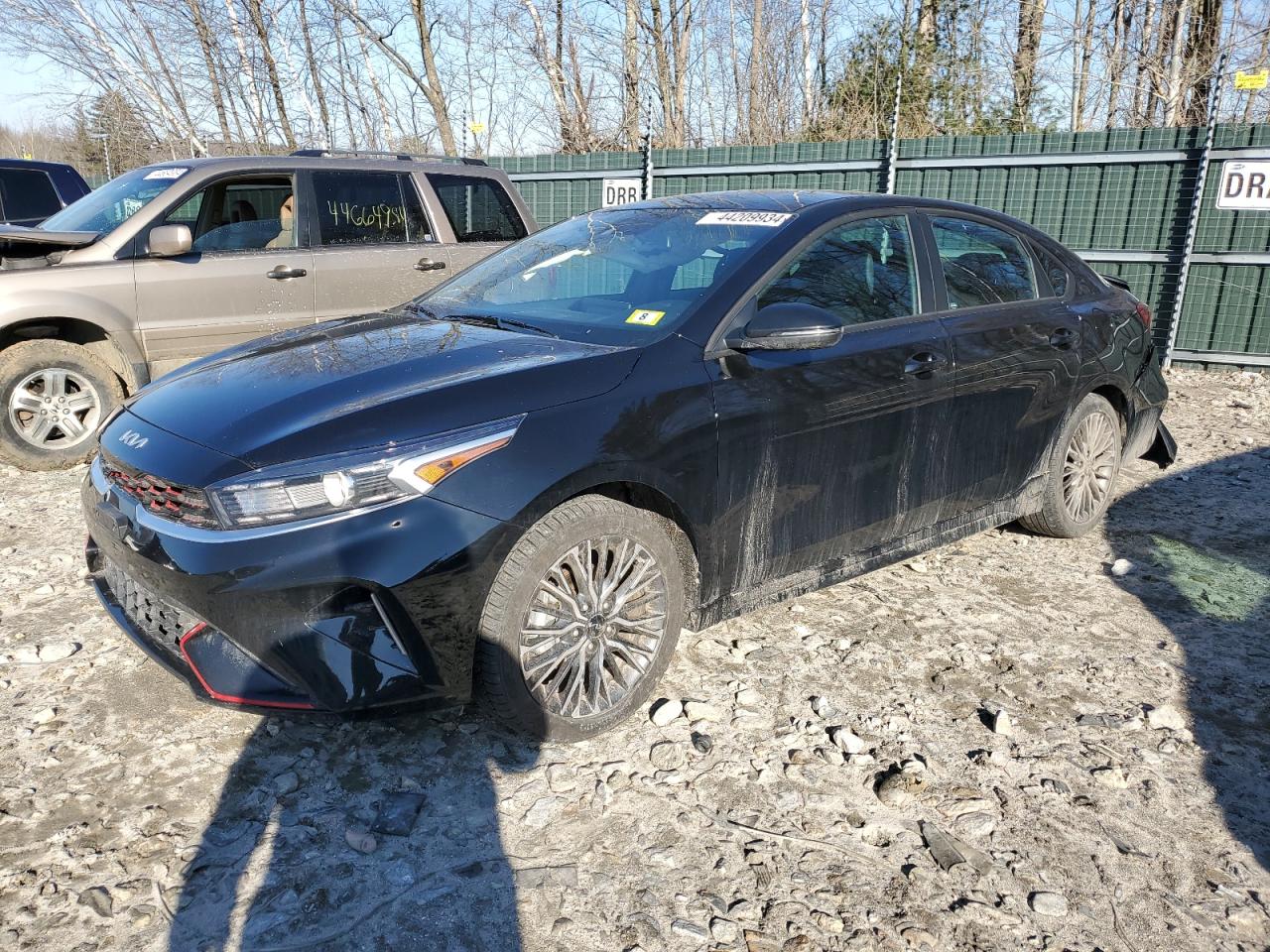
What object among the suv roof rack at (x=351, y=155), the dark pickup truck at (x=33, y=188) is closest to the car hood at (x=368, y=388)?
the suv roof rack at (x=351, y=155)

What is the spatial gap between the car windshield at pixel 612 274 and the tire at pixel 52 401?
3.05 m

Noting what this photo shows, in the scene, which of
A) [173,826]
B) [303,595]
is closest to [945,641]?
[303,595]

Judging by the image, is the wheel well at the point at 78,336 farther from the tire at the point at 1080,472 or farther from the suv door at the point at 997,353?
the tire at the point at 1080,472

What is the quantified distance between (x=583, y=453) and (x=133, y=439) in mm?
1388

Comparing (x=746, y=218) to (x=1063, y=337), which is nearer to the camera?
(x=746, y=218)

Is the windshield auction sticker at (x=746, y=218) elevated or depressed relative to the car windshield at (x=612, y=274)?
elevated

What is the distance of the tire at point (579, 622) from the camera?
2.64 meters

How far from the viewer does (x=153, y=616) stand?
2.73 metres

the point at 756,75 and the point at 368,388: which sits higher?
the point at 756,75

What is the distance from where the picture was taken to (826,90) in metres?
16.4

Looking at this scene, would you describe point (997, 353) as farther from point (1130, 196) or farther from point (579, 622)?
point (1130, 196)

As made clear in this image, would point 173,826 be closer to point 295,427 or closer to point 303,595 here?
point 303,595

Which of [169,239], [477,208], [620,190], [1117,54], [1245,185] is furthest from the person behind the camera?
[1117,54]

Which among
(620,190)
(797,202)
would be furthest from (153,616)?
(620,190)
